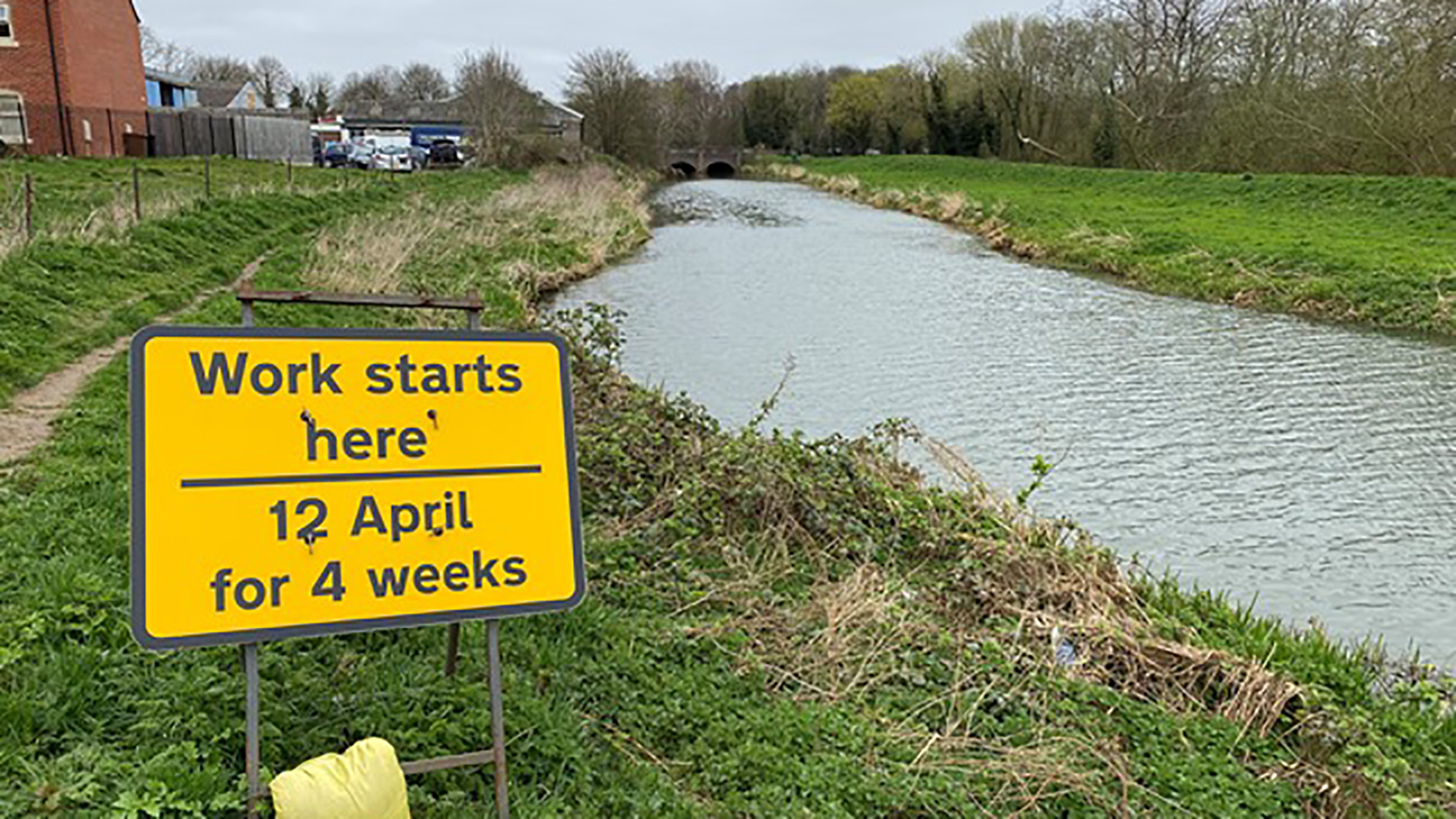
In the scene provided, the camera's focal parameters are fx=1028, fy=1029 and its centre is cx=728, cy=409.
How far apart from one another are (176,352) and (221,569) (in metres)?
0.64

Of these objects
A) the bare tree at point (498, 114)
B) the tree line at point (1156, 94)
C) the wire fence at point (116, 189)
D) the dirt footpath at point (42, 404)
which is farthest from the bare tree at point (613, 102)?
the dirt footpath at point (42, 404)

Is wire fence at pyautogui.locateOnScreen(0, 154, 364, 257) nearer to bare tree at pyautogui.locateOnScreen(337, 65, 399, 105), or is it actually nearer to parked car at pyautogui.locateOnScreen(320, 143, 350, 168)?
parked car at pyautogui.locateOnScreen(320, 143, 350, 168)

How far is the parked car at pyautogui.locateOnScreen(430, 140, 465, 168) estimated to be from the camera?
45.2 m

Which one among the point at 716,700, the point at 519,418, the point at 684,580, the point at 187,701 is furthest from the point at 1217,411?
the point at 187,701

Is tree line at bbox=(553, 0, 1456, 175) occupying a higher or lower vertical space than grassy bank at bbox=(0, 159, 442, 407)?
higher

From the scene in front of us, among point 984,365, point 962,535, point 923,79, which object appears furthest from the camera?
point 923,79

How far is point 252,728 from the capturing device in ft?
9.60

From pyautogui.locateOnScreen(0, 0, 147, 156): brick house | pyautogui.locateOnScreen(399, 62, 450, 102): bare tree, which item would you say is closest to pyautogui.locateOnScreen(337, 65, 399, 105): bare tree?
pyautogui.locateOnScreen(399, 62, 450, 102): bare tree

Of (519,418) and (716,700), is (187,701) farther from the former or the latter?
(716,700)

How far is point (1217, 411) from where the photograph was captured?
448 inches

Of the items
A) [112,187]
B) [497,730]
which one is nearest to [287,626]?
[497,730]

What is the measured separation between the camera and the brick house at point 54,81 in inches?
1148

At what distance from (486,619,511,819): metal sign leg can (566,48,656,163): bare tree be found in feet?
183

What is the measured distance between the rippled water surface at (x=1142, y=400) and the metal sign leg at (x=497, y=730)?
518cm
